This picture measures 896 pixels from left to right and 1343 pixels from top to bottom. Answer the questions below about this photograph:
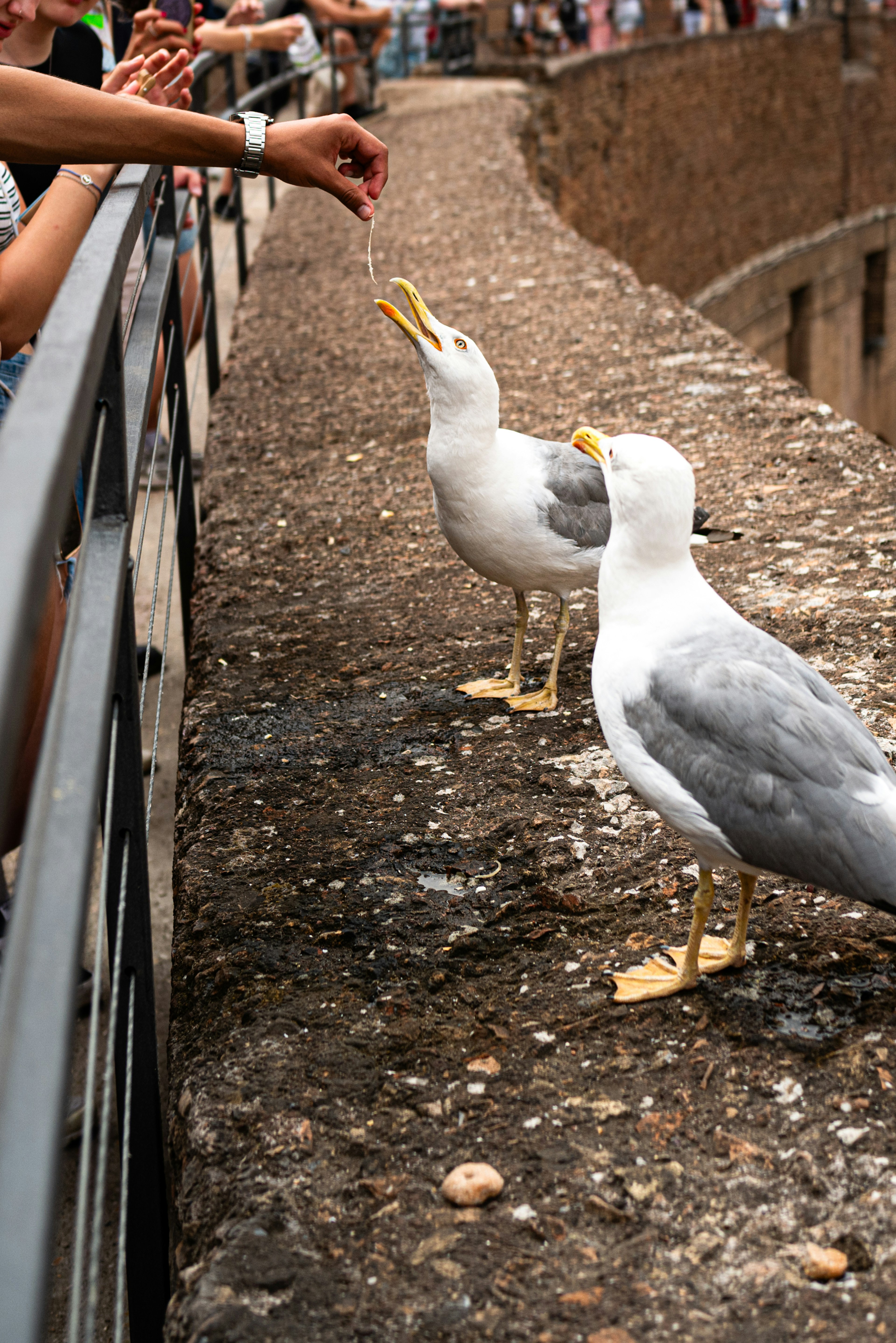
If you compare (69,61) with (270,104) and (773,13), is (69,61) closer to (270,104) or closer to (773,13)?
(270,104)

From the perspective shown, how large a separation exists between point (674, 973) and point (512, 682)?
3.66ft

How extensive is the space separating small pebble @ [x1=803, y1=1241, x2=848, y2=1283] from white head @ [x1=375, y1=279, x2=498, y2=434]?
5.65ft

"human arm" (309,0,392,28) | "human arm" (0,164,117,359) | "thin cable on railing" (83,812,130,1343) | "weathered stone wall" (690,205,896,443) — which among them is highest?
"human arm" (309,0,392,28)

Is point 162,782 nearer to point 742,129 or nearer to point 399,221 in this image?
point 399,221

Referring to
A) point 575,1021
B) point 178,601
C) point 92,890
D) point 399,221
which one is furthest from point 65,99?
point 399,221

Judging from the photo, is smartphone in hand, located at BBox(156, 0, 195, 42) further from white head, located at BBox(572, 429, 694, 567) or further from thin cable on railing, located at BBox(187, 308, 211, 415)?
white head, located at BBox(572, 429, 694, 567)

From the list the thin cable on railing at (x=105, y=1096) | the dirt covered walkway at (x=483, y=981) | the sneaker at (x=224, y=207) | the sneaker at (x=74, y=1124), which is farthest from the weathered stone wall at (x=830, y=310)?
the thin cable on railing at (x=105, y=1096)

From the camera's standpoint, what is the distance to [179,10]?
4.70 m

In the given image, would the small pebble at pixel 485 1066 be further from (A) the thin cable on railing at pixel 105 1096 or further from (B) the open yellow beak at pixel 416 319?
(B) the open yellow beak at pixel 416 319

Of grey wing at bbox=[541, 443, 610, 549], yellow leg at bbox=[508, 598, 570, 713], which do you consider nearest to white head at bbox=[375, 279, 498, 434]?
grey wing at bbox=[541, 443, 610, 549]

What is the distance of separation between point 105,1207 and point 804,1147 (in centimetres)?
171

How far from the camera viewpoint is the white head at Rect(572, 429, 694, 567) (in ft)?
6.63

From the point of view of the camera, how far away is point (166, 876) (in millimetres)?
3744

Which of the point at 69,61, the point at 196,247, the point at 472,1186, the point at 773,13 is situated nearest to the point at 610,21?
the point at 773,13
